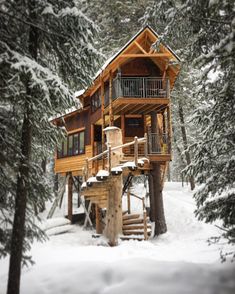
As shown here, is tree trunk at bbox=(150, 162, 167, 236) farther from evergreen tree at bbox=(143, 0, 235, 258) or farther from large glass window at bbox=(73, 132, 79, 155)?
evergreen tree at bbox=(143, 0, 235, 258)

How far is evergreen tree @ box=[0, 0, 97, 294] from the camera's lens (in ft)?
22.6

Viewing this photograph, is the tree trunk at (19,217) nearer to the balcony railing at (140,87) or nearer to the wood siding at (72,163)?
the balcony railing at (140,87)

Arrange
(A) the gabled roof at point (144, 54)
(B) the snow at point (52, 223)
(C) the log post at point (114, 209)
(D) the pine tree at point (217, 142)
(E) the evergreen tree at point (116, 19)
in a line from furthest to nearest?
1. (E) the evergreen tree at point (116, 19)
2. (B) the snow at point (52, 223)
3. (A) the gabled roof at point (144, 54)
4. (C) the log post at point (114, 209)
5. (D) the pine tree at point (217, 142)

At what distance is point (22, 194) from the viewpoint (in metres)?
7.24

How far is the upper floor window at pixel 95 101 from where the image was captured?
71.0 feet

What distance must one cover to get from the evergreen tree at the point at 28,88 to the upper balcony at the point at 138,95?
28.8 ft

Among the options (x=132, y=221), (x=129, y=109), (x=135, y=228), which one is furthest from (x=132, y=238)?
(x=129, y=109)

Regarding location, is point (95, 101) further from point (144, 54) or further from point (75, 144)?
point (144, 54)

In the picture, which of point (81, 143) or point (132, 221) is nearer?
point (132, 221)

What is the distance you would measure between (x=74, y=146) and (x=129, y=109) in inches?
280

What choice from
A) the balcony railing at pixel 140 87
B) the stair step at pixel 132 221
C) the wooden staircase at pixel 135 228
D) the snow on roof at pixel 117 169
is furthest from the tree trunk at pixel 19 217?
the stair step at pixel 132 221

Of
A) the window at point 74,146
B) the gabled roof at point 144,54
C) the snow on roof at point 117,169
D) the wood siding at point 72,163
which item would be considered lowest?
the snow on roof at point 117,169

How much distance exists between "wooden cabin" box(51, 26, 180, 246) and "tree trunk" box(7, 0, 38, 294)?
7.02 meters

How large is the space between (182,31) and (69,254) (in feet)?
26.6
